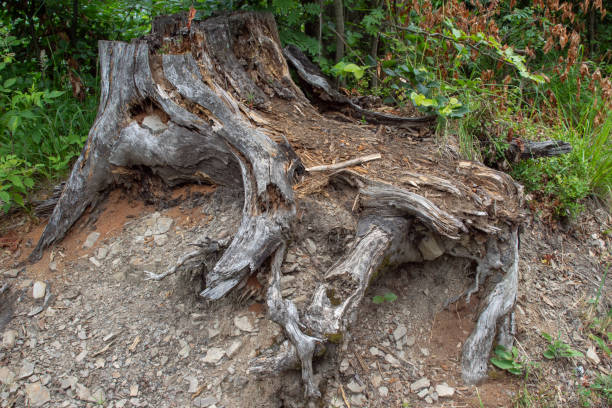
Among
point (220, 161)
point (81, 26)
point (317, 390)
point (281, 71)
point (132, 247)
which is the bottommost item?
point (317, 390)

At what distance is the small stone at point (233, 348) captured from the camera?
2.54 meters

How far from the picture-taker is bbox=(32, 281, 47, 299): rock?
293 centimetres

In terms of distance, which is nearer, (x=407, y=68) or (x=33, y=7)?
(x=407, y=68)

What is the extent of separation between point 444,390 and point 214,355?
130cm

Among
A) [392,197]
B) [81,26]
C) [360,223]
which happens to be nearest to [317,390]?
[360,223]

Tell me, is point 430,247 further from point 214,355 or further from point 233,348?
point 214,355

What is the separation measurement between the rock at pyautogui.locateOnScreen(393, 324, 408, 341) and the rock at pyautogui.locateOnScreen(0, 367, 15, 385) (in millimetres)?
2169

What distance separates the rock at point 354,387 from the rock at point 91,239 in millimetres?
1999

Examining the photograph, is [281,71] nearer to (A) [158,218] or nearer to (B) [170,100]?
(B) [170,100]

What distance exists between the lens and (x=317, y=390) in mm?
2338

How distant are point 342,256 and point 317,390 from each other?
0.76 meters

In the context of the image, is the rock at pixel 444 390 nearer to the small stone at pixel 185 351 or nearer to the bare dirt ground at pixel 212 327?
the bare dirt ground at pixel 212 327

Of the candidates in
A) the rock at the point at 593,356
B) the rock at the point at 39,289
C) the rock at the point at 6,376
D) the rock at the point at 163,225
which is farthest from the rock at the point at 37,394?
the rock at the point at 593,356

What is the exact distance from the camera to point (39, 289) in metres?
2.96
